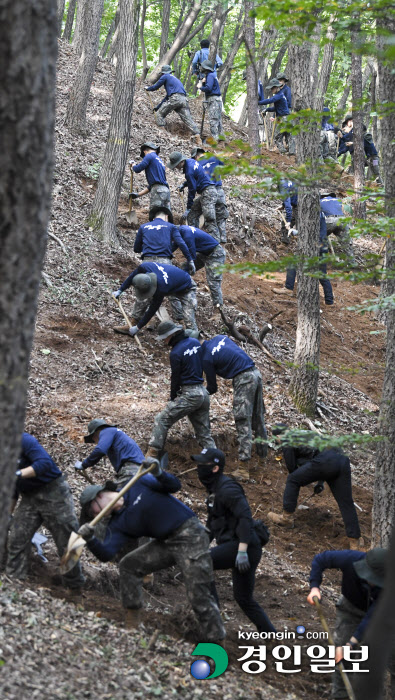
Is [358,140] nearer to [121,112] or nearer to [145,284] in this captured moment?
[121,112]

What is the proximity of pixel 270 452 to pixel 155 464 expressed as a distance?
199 inches

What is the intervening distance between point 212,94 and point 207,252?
9670 millimetres

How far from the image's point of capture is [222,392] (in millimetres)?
11398

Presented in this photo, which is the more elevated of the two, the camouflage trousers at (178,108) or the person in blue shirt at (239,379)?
the camouflage trousers at (178,108)

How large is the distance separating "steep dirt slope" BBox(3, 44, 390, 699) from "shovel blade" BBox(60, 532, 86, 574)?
328 mm

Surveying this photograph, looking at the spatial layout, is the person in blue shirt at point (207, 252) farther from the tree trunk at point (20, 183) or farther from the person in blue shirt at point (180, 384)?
the tree trunk at point (20, 183)

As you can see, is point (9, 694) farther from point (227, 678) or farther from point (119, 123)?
point (119, 123)

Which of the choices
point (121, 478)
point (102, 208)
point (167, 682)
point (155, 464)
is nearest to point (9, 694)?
point (167, 682)

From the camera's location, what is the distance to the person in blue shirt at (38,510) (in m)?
6.14

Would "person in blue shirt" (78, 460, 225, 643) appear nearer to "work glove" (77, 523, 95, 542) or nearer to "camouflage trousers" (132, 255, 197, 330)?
"work glove" (77, 523, 95, 542)

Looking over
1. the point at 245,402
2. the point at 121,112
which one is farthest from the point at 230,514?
the point at 121,112

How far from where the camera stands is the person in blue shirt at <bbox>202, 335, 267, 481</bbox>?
925 cm

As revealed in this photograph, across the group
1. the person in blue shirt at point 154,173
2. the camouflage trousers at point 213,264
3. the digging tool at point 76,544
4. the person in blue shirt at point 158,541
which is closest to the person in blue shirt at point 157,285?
the camouflage trousers at point 213,264

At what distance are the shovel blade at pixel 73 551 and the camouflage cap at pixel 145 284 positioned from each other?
194 inches
